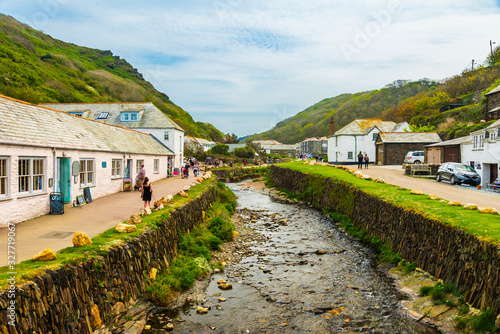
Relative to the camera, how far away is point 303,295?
32.2 ft

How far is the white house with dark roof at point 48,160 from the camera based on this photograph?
1133cm

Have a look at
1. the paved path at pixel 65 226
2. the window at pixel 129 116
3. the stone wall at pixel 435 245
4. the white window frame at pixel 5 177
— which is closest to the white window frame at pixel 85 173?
the paved path at pixel 65 226

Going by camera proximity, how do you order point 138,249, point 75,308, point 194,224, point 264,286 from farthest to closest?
point 194,224 < point 264,286 < point 138,249 < point 75,308

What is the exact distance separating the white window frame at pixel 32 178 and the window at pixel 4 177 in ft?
1.94

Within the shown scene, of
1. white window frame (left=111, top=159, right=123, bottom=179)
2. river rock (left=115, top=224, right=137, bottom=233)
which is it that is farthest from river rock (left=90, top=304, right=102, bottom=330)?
white window frame (left=111, top=159, right=123, bottom=179)

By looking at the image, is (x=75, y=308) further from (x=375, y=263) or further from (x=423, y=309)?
(x=375, y=263)

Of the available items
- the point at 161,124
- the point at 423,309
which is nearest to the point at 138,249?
the point at 423,309

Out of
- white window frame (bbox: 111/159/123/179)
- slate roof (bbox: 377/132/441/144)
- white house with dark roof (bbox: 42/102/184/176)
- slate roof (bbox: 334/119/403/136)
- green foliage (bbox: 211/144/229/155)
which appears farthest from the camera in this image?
green foliage (bbox: 211/144/229/155)

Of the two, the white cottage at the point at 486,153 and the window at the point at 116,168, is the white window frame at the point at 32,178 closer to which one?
the window at the point at 116,168

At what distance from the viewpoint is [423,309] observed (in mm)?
8586

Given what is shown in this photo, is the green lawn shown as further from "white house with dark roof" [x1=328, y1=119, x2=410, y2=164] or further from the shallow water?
"white house with dark roof" [x1=328, y1=119, x2=410, y2=164]

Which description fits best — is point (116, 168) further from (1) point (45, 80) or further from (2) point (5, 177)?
(1) point (45, 80)

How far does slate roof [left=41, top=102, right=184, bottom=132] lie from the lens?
135ft

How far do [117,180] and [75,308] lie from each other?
1616 centimetres
